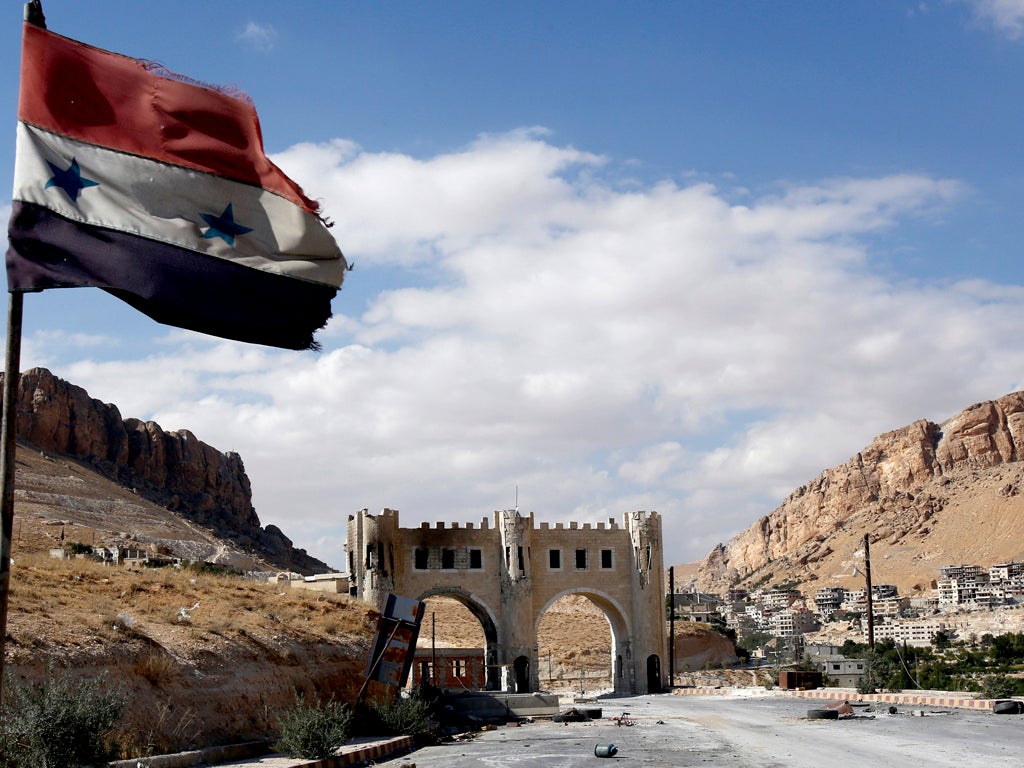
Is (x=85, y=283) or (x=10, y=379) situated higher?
(x=85, y=283)

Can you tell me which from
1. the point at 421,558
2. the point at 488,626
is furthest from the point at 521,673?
the point at 421,558

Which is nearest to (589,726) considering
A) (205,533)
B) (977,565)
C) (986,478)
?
(205,533)

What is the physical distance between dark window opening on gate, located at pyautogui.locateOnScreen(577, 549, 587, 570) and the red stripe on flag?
144ft

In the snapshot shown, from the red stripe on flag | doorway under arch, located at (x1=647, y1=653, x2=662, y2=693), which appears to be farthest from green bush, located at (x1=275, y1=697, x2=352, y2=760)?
doorway under arch, located at (x1=647, y1=653, x2=662, y2=693)

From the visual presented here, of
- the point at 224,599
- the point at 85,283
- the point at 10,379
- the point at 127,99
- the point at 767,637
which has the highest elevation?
the point at 127,99

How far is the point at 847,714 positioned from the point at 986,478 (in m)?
171

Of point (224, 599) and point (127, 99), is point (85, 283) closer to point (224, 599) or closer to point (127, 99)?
point (127, 99)

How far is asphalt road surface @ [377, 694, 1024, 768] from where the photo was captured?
57.3ft

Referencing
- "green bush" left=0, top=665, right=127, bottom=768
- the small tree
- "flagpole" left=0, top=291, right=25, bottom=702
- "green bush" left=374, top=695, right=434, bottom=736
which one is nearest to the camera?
"flagpole" left=0, top=291, right=25, bottom=702

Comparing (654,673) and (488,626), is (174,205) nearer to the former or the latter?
(488,626)

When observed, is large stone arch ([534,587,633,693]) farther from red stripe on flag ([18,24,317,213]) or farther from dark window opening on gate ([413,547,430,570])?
red stripe on flag ([18,24,317,213])

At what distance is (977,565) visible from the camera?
157250 millimetres

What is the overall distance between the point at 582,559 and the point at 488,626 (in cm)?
562

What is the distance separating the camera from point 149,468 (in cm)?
12369
